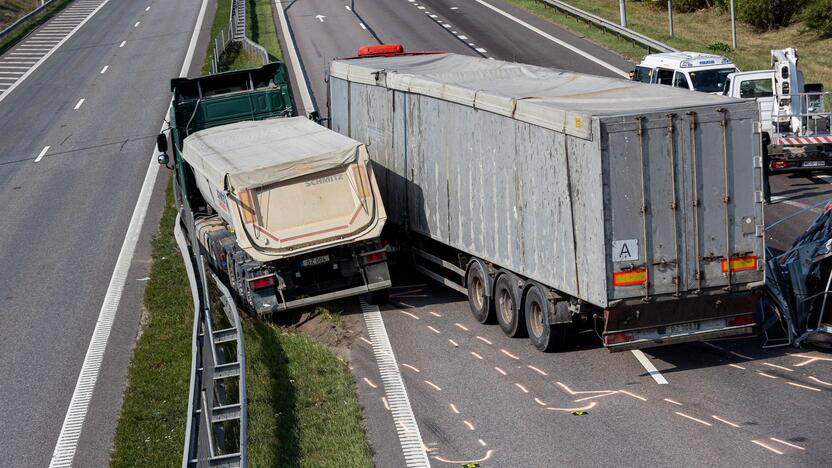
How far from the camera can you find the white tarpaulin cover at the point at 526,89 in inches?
478

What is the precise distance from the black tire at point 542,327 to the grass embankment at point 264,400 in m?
2.51

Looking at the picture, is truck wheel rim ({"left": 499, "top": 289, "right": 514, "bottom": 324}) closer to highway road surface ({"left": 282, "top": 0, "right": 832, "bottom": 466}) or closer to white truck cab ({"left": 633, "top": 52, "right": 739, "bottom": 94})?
highway road surface ({"left": 282, "top": 0, "right": 832, "bottom": 466})

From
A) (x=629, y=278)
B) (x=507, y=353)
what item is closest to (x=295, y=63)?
(x=507, y=353)

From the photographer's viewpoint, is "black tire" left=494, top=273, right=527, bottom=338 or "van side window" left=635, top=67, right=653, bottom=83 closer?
"black tire" left=494, top=273, right=527, bottom=338

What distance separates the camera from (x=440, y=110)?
50.7 feet

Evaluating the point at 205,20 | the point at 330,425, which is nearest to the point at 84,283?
the point at 330,425

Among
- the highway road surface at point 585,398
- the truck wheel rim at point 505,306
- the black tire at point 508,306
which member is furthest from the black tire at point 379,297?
the truck wheel rim at point 505,306

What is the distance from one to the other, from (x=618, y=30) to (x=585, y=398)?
2979cm

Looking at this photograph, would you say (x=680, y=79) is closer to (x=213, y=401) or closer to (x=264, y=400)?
(x=264, y=400)

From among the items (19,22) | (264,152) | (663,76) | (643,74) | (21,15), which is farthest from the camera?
(21,15)

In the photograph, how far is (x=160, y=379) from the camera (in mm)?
13836

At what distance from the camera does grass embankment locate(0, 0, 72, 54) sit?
171 ft

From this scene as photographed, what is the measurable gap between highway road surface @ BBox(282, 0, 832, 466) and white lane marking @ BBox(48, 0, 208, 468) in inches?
141

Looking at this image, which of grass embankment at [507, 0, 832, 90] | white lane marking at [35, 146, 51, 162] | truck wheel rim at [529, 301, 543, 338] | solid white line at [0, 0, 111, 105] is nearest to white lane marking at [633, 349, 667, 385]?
truck wheel rim at [529, 301, 543, 338]
